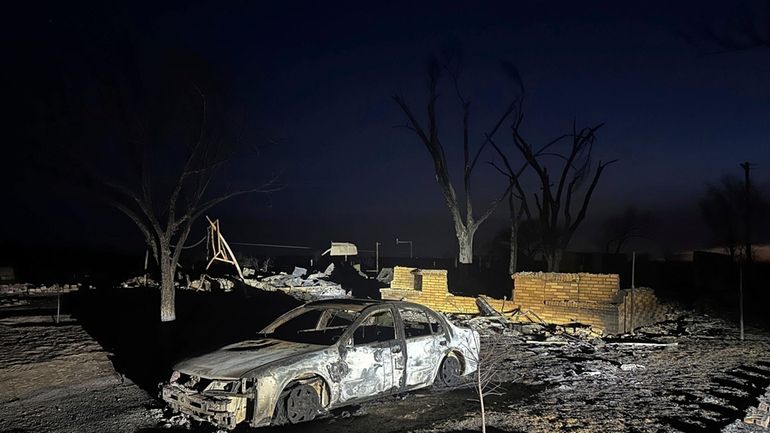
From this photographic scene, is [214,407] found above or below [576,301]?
below

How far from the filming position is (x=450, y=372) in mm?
8273

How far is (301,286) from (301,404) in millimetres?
17637

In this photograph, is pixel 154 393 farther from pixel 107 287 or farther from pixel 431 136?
pixel 431 136

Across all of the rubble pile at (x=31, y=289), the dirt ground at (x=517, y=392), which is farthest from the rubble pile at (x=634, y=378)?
the rubble pile at (x=31, y=289)

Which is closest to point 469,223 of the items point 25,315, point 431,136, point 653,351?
point 431,136

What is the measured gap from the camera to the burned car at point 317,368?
6.06 m

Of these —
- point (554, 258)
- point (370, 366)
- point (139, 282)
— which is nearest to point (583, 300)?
point (370, 366)

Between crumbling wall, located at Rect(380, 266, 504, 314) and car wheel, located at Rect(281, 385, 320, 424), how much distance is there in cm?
966

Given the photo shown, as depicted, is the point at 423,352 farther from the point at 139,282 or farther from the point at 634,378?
the point at 139,282

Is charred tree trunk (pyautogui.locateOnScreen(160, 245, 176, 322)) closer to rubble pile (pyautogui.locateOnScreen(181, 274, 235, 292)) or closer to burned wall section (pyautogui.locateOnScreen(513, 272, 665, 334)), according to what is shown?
rubble pile (pyautogui.locateOnScreen(181, 274, 235, 292))

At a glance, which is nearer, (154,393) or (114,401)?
(114,401)

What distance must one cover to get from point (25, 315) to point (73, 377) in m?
6.32

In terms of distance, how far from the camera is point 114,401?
774 cm

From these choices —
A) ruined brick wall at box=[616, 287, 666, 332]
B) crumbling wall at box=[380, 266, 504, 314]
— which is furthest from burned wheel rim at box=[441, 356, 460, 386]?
crumbling wall at box=[380, 266, 504, 314]
